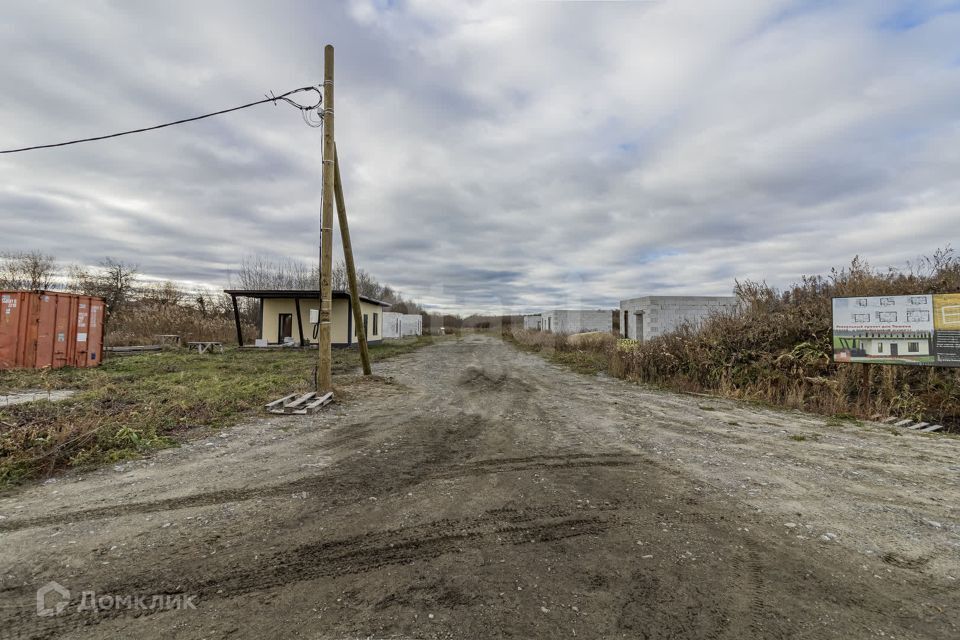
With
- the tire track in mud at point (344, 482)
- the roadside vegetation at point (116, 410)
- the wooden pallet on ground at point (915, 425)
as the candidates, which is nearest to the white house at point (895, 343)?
the wooden pallet on ground at point (915, 425)

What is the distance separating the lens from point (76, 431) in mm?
4688

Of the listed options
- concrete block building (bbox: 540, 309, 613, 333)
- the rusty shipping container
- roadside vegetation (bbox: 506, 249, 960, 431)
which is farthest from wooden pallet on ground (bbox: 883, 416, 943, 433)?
concrete block building (bbox: 540, 309, 613, 333)

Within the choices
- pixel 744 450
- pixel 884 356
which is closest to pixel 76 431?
pixel 744 450

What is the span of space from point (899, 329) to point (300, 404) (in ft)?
36.6

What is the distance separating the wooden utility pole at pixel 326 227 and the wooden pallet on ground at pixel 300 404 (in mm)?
381

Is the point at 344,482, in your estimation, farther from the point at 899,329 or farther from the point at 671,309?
the point at 671,309

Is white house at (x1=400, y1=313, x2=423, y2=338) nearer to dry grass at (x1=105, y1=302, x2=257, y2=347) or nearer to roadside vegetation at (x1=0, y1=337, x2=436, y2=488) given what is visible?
dry grass at (x1=105, y1=302, x2=257, y2=347)

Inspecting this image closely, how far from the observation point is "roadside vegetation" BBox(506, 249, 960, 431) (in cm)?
772

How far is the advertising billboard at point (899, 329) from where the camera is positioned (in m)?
7.09

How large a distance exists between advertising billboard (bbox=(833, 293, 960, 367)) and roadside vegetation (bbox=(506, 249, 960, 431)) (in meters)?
0.62

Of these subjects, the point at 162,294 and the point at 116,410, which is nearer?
the point at 116,410

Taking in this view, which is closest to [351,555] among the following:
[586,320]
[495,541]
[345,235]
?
[495,541]

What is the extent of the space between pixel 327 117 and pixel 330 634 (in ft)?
29.2

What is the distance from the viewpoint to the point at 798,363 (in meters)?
9.09
